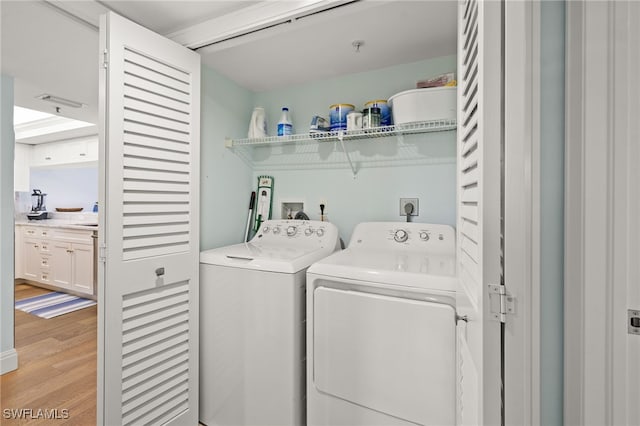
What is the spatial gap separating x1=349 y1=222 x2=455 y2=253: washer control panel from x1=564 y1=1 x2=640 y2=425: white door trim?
95cm

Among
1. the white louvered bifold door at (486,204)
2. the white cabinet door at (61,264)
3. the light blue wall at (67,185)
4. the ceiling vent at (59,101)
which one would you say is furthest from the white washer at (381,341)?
the light blue wall at (67,185)

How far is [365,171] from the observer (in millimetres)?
2113

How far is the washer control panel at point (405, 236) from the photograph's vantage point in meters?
1.72

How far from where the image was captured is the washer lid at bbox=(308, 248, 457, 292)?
1.25 metres

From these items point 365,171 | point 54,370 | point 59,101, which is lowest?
point 54,370

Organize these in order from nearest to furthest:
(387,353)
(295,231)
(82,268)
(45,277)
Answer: (387,353) → (295,231) → (82,268) → (45,277)

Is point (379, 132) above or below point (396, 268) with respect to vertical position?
above

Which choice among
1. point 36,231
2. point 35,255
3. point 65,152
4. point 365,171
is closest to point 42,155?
point 65,152

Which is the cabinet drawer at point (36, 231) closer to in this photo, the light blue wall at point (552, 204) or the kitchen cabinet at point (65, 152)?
the kitchen cabinet at point (65, 152)

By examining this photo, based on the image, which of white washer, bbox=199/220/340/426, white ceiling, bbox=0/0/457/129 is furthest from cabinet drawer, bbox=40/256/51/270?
white washer, bbox=199/220/340/426

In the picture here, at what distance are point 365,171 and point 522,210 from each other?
143 cm

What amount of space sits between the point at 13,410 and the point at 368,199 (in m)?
2.54

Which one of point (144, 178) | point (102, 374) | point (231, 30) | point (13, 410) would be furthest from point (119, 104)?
point (13, 410)

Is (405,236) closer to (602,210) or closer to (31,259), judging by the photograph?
(602,210)
